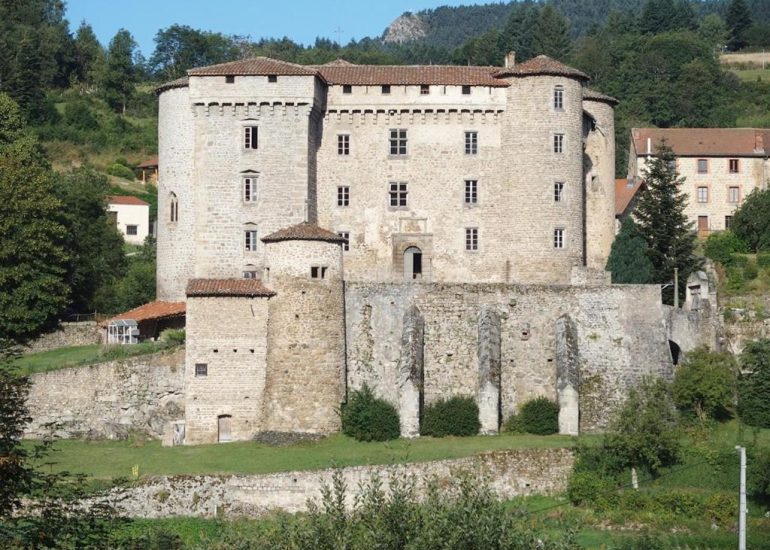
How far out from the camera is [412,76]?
59.8 m

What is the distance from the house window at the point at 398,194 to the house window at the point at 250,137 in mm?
5601

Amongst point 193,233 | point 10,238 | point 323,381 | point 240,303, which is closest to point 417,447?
point 323,381

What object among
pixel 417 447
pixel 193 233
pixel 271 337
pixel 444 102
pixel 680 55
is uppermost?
pixel 680 55

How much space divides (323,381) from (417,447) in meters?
4.01

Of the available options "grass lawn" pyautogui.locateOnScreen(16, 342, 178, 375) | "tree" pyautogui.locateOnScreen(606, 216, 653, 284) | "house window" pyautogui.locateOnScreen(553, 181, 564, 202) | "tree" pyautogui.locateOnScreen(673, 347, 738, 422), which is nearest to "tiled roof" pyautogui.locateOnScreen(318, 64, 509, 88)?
"house window" pyautogui.locateOnScreen(553, 181, 564, 202)

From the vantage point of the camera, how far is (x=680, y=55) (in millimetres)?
118062

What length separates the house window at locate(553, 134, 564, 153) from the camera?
193ft

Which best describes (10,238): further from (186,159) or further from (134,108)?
(134,108)

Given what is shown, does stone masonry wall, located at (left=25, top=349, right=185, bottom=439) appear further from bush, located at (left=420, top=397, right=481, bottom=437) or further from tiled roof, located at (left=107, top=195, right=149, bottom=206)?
tiled roof, located at (left=107, top=195, right=149, bottom=206)

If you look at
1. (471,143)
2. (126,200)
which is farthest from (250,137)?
(126,200)

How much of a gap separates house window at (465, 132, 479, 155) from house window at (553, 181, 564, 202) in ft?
10.8

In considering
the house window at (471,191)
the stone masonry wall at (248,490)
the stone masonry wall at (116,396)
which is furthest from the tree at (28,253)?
the house window at (471,191)

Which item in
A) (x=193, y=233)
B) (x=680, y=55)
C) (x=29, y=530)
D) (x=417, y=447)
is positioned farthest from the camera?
(x=680, y=55)

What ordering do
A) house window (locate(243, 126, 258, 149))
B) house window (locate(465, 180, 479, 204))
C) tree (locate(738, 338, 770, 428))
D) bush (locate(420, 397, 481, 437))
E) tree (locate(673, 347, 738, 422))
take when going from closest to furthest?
bush (locate(420, 397, 481, 437)) → tree (locate(673, 347, 738, 422)) → tree (locate(738, 338, 770, 428)) → house window (locate(243, 126, 258, 149)) → house window (locate(465, 180, 479, 204))
